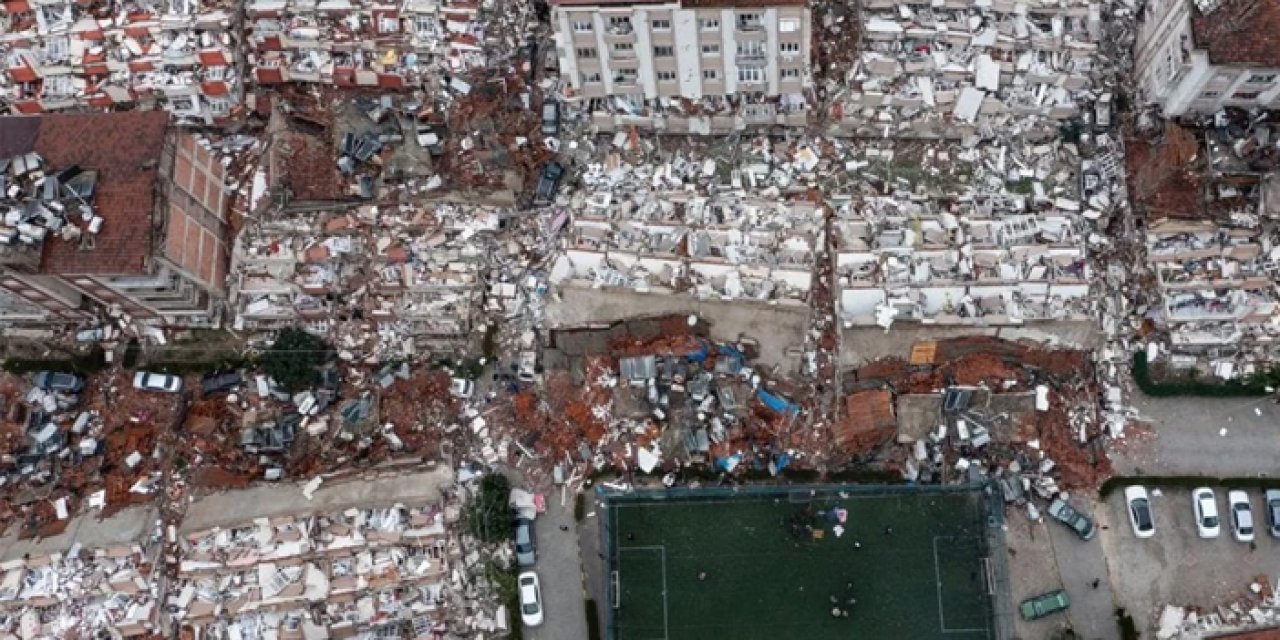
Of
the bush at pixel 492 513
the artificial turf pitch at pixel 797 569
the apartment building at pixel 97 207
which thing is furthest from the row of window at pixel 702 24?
the artificial turf pitch at pixel 797 569

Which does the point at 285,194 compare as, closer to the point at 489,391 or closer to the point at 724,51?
the point at 489,391

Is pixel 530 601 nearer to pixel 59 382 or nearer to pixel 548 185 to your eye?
pixel 548 185

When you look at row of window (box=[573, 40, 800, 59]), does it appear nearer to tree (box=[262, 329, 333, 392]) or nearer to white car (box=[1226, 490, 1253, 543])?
tree (box=[262, 329, 333, 392])

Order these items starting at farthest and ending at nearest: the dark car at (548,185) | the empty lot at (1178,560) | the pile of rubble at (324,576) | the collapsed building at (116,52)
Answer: the collapsed building at (116,52) → the dark car at (548,185) → the pile of rubble at (324,576) → the empty lot at (1178,560)

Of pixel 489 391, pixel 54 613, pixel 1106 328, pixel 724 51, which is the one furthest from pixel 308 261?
pixel 1106 328

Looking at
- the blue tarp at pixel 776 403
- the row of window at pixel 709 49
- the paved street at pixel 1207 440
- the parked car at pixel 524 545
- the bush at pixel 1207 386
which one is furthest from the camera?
the blue tarp at pixel 776 403

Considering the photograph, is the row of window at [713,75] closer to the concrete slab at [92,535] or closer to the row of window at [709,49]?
the row of window at [709,49]

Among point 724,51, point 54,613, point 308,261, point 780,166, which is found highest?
point 724,51
